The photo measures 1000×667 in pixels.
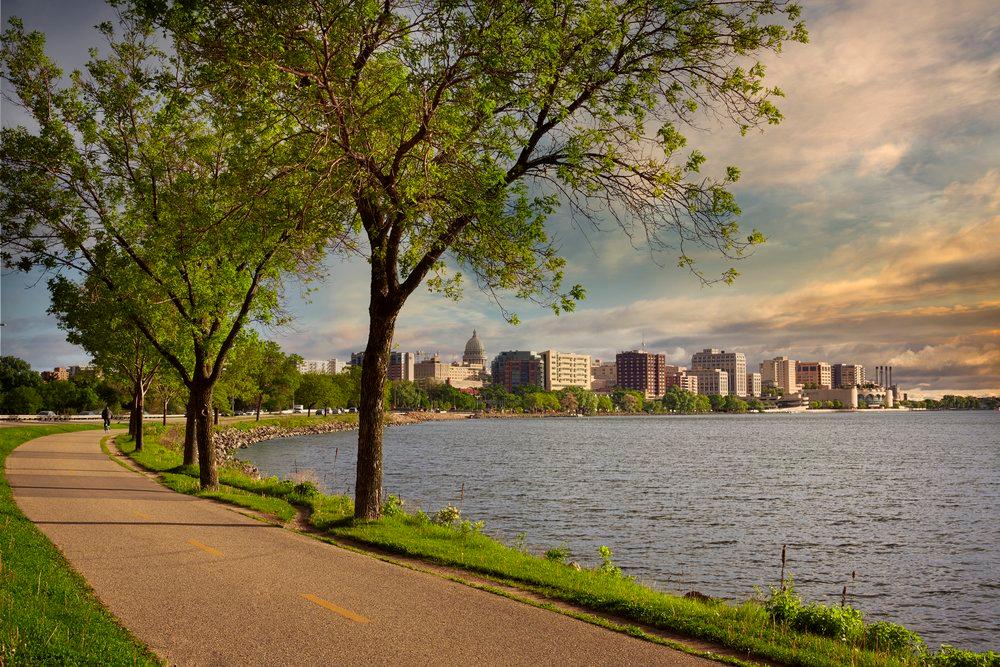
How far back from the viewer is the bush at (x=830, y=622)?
11180 mm

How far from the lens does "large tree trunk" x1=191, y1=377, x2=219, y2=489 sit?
25141 millimetres

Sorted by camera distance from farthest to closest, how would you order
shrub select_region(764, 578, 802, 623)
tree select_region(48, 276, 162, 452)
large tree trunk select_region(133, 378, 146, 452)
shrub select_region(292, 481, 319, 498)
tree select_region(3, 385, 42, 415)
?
tree select_region(3, 385, 42, 415)
large tree trunk select_region(133, 378, 146, 452)
tree select_region(48, 276, 162, 452)
shrub select_region(292, 481, 319, 498)
shrub select_region(764, 578, 802, 623)

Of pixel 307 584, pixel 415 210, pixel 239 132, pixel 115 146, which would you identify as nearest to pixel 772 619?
pixel 307 584

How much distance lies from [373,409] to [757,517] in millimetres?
20750

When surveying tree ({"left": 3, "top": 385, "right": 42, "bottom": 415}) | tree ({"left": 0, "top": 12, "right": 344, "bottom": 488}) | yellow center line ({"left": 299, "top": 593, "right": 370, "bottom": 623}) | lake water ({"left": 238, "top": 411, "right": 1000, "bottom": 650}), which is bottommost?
lake water ({"left": 238, "top": 411, "right": 1000, "bottom": 650})

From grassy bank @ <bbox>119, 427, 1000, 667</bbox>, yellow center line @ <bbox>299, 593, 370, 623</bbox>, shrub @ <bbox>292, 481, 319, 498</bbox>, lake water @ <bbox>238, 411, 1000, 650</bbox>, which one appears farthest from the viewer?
shrub @ <bbox>292, 481, 319, 498</bbox>

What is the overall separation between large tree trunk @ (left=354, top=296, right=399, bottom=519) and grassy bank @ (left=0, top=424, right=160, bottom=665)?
6.95 m

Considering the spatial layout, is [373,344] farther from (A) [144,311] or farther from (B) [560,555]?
(A) [144,311]

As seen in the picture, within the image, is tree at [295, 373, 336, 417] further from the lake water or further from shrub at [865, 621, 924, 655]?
shrub at [865, 621, 924, 655]

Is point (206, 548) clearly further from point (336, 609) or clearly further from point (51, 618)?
point (51, 618)

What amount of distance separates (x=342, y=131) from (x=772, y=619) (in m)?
11.7

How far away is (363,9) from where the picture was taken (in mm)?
13078

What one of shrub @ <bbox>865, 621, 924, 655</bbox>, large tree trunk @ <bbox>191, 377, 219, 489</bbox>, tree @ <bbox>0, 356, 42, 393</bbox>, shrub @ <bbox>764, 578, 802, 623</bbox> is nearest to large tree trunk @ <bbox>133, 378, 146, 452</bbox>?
large tree trunk @ <bbox>191, 377, 219, 489</bbox>

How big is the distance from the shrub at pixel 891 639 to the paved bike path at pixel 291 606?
150 inches
